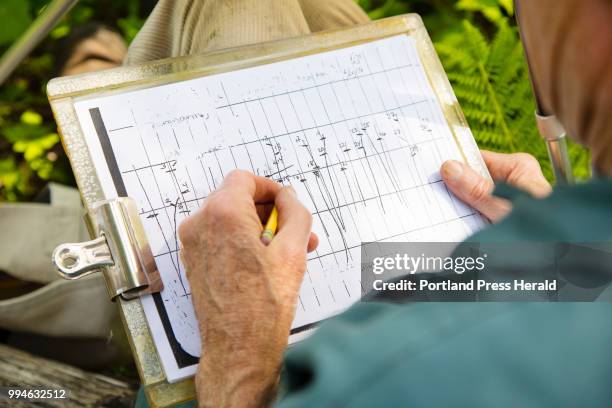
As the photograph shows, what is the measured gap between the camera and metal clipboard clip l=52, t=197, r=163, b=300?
0.83 m

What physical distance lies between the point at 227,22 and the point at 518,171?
58 cm

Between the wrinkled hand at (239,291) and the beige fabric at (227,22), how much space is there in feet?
1.40

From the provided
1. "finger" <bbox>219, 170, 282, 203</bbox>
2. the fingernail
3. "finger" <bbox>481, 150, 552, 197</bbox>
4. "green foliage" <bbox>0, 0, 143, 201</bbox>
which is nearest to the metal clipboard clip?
"finger" <bbox>219, 170, 282, 203</bbox>

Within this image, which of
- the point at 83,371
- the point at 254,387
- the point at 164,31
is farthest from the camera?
the point at 83,371

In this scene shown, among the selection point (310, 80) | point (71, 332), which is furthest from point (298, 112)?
point (71, 332)

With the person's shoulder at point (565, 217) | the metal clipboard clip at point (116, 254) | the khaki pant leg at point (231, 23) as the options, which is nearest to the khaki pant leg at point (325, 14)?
the khaki pant leg at point (231, 23)

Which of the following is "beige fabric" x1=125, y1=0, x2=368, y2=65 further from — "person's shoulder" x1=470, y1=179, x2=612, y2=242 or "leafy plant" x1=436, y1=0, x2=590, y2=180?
"person's shoulder" x1=470, y1=179, x2=612, y2=242

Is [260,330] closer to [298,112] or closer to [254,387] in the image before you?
[254,387]

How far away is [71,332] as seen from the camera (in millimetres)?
1493

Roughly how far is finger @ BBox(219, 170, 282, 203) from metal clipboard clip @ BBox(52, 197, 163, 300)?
0.13 meters

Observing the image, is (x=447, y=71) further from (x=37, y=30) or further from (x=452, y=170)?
(x=37, y=30)

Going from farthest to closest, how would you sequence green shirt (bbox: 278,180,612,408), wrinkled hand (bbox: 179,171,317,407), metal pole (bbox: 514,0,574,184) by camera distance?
metal pole (bbox: 514,0,574,184), wrinkled hand (bbox: 179,171,317,407), green shirt (bbox: 278,180,612,408)

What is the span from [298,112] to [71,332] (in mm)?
878

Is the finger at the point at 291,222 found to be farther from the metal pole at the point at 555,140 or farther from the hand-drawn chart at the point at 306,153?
the metal pole at the point at 555,140
